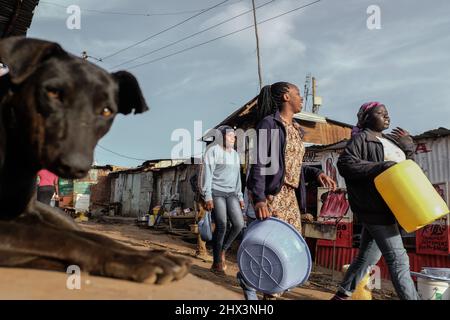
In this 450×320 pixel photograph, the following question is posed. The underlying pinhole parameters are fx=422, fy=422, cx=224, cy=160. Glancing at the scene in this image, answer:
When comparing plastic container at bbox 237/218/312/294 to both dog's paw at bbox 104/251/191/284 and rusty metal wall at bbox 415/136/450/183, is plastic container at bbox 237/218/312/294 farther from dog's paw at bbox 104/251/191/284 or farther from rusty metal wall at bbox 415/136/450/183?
rusty metal wall at bbox 415/136/450/183

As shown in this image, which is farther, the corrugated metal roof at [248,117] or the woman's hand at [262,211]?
the corrugated metal roof at [248,117]

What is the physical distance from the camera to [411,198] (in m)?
3.75

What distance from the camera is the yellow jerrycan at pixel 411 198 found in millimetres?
3734

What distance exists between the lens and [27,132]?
75.7 inches

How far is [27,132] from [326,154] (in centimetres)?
1010

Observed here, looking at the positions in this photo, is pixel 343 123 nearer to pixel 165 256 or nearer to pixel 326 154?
pixel 326 154

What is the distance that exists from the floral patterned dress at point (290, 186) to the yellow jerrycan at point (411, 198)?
854 millimetres

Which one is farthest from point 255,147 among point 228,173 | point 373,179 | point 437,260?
point 437,260

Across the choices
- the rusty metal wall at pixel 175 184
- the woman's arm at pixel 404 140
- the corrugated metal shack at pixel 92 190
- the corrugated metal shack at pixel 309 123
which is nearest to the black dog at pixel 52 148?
the woman's arm at pixel 404 140

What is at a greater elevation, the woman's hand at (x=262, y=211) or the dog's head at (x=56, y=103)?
the dog's head at (x=56, y=103)

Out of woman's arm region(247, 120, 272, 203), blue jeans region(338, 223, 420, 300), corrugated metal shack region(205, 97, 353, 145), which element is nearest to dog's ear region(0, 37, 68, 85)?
woman's arm region(247, 120, 272, 203)

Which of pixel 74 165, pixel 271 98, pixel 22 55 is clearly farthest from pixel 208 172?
pixel 74 165

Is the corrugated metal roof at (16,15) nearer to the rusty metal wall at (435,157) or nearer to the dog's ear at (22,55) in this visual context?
the dog's ear at (22,55)

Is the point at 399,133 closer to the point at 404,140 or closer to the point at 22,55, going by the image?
the point at 404,140
